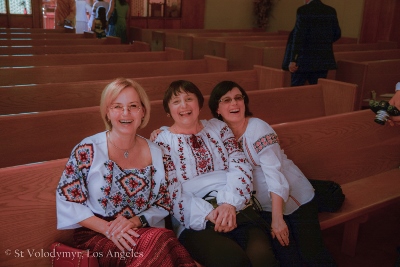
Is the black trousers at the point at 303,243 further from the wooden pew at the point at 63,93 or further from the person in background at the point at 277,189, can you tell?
the wooden pew at the point at 63,93

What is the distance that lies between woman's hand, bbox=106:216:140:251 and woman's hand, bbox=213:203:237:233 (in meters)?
0.41

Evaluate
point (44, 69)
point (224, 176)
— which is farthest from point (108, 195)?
point (44, 69)

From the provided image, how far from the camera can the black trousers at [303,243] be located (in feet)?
7.41

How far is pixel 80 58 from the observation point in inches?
199

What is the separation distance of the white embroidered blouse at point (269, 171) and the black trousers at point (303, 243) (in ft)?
0.17

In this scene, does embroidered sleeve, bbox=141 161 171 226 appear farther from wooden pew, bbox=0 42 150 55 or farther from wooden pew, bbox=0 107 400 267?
wooden pew, bbox=0 42 150 55

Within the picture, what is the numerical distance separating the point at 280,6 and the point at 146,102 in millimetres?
10115

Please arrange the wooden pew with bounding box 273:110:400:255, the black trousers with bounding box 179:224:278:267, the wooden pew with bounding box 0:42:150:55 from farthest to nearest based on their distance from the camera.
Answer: the wooden pew with bounding box 0:42:150:55, the wooden pew with bounding box 273:110:400:255, the black trousers with bounding box 179:224:278:267

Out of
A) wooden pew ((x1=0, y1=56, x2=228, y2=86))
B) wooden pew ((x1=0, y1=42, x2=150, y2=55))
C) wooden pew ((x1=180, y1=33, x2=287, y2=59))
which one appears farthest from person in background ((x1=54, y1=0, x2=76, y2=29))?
wooden pew ((x1=0, y1=56, x2=228, y2=86))

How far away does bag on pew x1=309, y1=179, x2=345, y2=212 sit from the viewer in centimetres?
262

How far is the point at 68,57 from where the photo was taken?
4941 mm

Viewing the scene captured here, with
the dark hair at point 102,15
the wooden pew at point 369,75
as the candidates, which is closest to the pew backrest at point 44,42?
Answer: the dark hair at point 102,15

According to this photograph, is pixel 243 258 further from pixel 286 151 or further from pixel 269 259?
pixel 286 151

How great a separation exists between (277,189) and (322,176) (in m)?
0.83
